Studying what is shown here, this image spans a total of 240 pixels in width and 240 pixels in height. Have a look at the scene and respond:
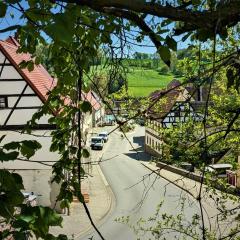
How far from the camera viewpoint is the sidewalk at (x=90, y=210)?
19922mm

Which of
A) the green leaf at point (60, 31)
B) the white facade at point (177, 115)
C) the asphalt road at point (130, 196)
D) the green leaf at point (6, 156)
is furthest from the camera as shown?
the asphalt road at point (130, 196)

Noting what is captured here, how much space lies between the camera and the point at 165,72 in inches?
162

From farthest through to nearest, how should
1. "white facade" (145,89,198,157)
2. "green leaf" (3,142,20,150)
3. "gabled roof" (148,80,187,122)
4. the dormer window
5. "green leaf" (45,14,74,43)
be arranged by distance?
the dormer window
"white facade" (145,89,198,157)
"gabled roof" (148,80,187,122)
"green leaf" (3,142,20,150)
"green leaf" (45,14,74,43)

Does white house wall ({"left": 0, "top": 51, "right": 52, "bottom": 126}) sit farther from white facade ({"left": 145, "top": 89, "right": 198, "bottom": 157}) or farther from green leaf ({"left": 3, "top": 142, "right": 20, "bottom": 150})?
green leaf ({"left": 3, "top": 142, "right": 20, "bottom": 150})

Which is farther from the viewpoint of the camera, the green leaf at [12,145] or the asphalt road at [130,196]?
the asphalt road at [130,196]

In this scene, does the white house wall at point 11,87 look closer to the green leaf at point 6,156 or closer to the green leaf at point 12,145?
the green leaf at point 12,145

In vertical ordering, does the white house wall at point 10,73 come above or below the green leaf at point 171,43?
below

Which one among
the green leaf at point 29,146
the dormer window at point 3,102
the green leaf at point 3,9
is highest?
the green leaf at point 3,9

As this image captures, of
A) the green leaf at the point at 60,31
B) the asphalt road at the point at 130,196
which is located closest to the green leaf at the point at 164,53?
the green leaf at the point at 60,31

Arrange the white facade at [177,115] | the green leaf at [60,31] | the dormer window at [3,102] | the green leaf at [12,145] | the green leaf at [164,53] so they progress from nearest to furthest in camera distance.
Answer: the green leaf at [60,31] < the green leaf at [12,145] < the green leaf at [164,53] < the white facade at [177,115] < the dormer window at [3,102]

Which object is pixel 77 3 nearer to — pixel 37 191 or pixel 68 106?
pixel 68 106

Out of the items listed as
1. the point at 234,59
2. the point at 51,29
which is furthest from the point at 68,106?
the point at 51,29

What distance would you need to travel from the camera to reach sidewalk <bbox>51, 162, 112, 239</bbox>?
1992 cm

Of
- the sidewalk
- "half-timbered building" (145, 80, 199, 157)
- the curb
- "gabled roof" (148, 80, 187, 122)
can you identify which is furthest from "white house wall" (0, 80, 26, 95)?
"gabled roof" (148, 80, 187, 122)
